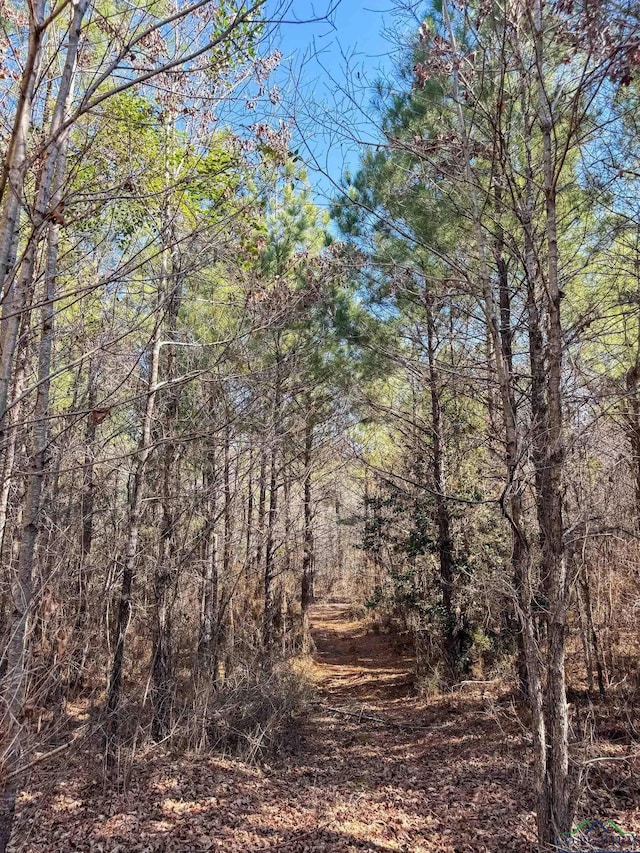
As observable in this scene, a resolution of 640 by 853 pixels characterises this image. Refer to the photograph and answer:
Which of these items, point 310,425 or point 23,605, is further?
point 310,425

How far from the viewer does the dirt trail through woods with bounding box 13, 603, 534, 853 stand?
13.8ft

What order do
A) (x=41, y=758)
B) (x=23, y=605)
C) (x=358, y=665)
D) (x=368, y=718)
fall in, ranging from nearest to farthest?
(x=41, y=758) → (x=23, y=605) → (x=368, y=718) → (x=358, y=665)

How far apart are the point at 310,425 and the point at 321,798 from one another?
6247mm

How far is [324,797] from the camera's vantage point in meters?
5.10

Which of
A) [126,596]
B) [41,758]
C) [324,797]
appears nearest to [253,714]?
[324,797]

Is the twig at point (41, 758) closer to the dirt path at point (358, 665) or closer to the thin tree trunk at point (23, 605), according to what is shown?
the thin tree trunk at point (23, 605)

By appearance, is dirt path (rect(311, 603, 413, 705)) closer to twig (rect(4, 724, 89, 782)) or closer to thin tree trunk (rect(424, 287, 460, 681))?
thin tree trunk (rect(424, 287, 460, 681))

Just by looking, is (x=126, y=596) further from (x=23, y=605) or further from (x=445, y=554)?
(x=445, y=554)

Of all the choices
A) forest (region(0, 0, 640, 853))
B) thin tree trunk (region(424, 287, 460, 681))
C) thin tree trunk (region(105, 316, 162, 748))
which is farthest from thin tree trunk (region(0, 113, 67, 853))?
thin tree trunk (region(424, 287, 460, 681))

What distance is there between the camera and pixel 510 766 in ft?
18.1

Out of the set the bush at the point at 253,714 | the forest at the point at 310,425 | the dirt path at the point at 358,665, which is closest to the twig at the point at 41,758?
the forest at the point at 310,425

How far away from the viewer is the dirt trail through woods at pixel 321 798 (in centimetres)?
421

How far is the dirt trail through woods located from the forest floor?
15mm

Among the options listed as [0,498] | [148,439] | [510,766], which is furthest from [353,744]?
[0,498]
